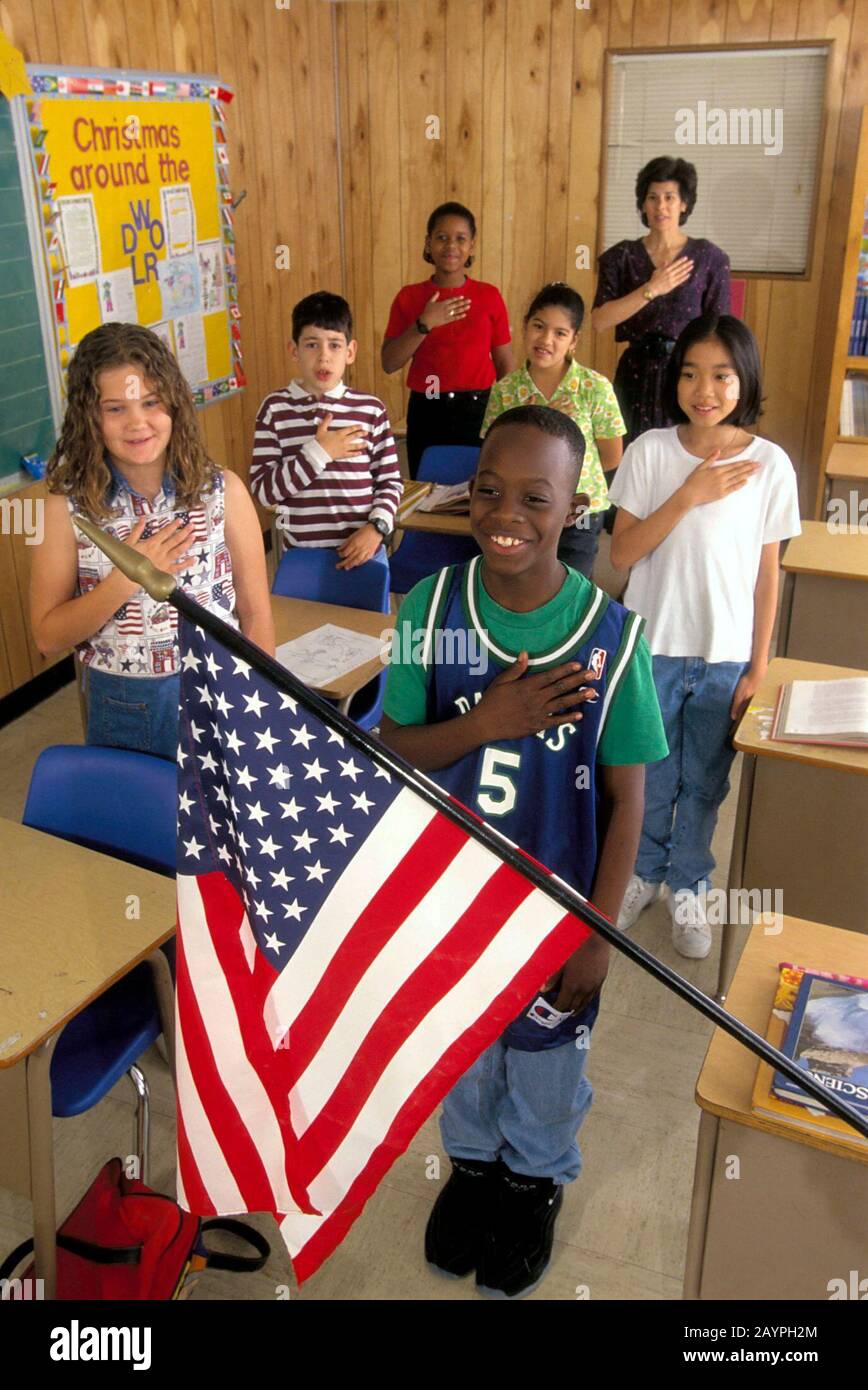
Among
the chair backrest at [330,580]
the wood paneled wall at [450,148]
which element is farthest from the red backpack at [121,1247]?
the wood paneled wall at [450,148]

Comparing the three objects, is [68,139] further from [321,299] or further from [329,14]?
[329,14]

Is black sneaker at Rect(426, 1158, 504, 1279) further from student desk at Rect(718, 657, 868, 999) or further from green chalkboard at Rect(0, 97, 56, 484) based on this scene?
green chalkboard at Rect(0, 97, 56, 484)

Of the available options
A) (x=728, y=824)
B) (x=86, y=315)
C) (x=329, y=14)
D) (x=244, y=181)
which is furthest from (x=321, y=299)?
(x=329, y=14)

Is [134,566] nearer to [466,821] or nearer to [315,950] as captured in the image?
[466,821]

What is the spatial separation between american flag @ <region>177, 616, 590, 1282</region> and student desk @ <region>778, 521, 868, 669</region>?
2.39 meters

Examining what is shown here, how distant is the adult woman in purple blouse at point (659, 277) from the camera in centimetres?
426

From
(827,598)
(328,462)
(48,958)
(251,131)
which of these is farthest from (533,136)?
(48,958)

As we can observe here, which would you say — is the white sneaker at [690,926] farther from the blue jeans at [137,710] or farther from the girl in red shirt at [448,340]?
the girl in red shirt at [448,340]

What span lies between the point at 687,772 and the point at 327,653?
3.15 ft

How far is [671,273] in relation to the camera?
4273 millimetres

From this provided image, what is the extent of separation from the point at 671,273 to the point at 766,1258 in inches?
143

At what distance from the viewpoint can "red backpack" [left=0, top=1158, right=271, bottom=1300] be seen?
6.05ft

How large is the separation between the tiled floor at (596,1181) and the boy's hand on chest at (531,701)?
113 cm

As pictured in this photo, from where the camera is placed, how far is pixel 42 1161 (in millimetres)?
1776
